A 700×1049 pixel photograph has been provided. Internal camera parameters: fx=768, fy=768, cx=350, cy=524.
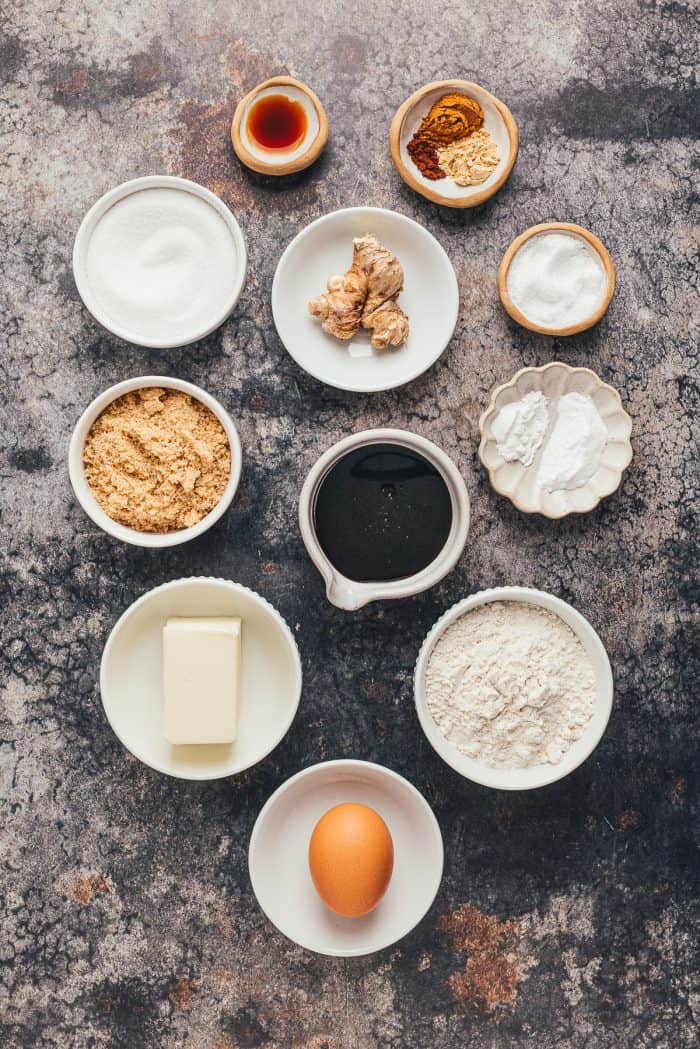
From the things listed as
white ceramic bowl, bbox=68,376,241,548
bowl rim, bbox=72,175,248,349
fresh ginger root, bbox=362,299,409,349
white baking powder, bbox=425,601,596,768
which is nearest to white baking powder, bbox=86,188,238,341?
bowl rim, bbox=72,175,248,349

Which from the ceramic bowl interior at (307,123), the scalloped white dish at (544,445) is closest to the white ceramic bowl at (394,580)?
the scalloped white dish at (544,445)

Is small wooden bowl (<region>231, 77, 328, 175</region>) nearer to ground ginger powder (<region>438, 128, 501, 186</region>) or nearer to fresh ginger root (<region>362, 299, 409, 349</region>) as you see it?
ground ginger powder (<region>438, 128, 501, 186</region>)

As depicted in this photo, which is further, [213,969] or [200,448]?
[213,969]

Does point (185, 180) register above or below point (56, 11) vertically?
below

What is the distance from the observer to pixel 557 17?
2.02 m

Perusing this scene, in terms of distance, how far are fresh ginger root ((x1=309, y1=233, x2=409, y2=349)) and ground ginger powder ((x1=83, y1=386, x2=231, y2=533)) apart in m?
0.39

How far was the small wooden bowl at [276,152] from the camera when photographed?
6.23 feet

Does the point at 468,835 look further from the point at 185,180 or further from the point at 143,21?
the point at 143,21

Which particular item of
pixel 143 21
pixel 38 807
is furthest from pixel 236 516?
pixel 143 21

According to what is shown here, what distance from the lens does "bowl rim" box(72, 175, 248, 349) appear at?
1.81 meters

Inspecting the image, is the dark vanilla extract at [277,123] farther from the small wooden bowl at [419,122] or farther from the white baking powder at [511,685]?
the white baking powder at [511,685]

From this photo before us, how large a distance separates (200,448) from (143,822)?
0.96 metres

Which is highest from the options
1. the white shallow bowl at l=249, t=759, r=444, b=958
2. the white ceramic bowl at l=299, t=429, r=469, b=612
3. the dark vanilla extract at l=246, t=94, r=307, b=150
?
the dark vanilla extract at l=246, t=94, r=307, b=150

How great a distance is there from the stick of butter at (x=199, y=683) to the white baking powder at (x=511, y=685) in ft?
1.55
